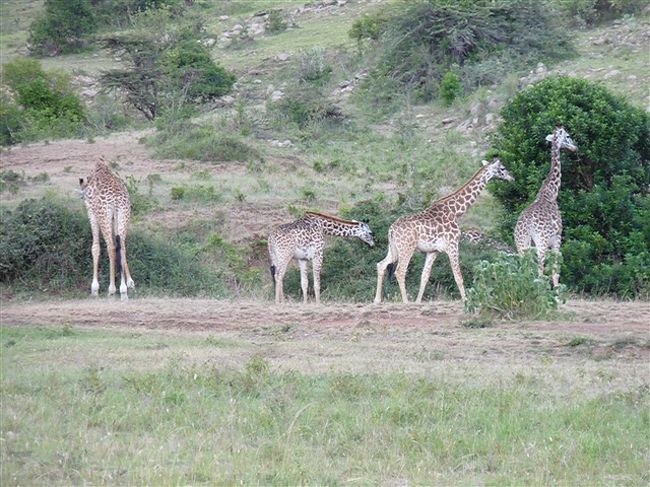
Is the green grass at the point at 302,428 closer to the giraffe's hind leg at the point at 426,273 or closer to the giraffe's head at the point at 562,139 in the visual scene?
the giraffe's hind leg at the point at 426,273

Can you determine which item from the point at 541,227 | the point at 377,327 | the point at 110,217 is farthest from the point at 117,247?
the point at 541,227

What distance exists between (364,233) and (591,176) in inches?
170

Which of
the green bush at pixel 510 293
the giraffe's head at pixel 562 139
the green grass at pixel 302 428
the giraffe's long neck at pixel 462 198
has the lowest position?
the green grass at pixel 302 428

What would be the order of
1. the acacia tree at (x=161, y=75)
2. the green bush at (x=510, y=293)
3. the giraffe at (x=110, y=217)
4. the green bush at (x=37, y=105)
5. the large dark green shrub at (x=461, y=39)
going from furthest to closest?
the acacia tree at (x=161, y=75)
the large dark green shrub at (x=461, y=39)
the green bush at (x=37, y=105)
the giraffe at (x=110, y=217)
the green bush at (x=510, y=293)

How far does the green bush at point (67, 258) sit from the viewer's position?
18.2m

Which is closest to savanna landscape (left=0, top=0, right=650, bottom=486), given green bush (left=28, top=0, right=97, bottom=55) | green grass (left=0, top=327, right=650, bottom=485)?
green grass (left=0, top=327, right=650, bottom=485)

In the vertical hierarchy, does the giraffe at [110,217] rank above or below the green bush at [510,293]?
above

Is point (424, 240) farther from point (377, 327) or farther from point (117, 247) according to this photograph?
point (117, 247)

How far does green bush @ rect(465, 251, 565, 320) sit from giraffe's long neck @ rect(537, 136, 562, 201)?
154 inches

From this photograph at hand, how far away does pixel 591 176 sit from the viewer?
2022 centimetres

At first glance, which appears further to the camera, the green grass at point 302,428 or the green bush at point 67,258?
the green bush at point 67,258

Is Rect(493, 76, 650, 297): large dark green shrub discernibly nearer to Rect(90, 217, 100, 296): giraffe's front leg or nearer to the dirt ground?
the dirt ground

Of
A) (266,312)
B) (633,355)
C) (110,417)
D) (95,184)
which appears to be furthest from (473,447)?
(95,184)

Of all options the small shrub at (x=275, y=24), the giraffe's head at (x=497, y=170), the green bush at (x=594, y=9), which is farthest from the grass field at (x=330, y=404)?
the small shrub at (x=275, y=24)
